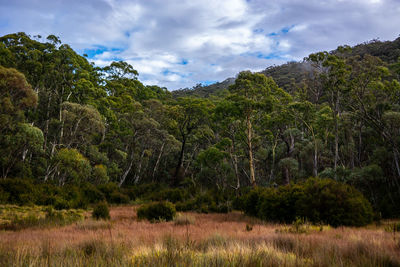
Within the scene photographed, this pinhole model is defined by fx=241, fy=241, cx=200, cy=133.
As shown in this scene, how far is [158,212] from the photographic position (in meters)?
11.6

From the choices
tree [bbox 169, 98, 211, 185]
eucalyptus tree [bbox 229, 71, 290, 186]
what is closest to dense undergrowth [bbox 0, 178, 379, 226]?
eucalyptus tree [bbox 229, 71, 290, 186]

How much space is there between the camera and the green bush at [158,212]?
11344 millimetres

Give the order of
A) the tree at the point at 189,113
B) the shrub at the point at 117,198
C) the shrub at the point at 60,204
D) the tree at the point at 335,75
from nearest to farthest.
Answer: the shrub at the point at 60,204 < the tree at the point at 335,75 < the shrub at the point at 117,198 < the tree at the point at 189,113

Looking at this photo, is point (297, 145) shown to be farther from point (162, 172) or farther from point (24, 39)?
point (24, 39)

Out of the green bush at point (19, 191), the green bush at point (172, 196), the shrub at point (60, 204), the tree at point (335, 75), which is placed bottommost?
the green bush at point (172, 196)

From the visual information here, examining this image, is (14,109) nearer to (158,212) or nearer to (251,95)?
(158,212)

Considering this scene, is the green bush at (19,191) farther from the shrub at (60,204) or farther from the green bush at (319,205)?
the green bush at (319,205)

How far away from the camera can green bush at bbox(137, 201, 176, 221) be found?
447 inches

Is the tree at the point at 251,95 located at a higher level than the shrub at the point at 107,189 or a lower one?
higher

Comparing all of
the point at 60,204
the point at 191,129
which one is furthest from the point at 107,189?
the point at 191,129

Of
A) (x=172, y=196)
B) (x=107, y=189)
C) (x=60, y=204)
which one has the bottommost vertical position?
(x=172, y=196)

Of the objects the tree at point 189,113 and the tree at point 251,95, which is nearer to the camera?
the tree at point 251,95

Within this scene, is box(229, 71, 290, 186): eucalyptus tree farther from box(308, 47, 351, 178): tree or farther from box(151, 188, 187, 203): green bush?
box(151, 188, 187, 203): green bush

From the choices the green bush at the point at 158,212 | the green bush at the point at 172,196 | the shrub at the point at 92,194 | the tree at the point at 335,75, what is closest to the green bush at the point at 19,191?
the shrub at the point at 92,194
